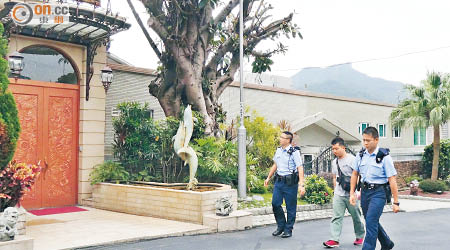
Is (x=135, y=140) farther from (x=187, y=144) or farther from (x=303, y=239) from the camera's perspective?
(x=303, y=239)

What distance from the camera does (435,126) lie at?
19406 millimetres

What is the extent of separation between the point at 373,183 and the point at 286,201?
2175 millimetres

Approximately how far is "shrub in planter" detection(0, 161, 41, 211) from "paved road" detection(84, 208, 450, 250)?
155 cm

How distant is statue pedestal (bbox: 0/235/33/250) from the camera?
255 inches

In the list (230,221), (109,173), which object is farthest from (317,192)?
(109,173)

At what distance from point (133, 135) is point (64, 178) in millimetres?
1950

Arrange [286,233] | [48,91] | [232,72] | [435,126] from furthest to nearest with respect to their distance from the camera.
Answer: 1. [435,126]
2. [232,72]
3. [48,91]
4. [286,233]

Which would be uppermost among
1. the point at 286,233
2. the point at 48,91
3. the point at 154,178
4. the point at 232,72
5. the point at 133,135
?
the point at 232,72

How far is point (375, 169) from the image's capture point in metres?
6.59

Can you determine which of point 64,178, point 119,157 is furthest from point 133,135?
point 64,178

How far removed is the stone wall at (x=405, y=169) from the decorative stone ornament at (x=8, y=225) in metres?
17.4

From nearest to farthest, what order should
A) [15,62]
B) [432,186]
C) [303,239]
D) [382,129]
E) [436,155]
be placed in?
[303,239] → [15,62] → [432,186] → [436,155] → [382,129]

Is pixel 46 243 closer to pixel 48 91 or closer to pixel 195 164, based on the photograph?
pixel 195 164

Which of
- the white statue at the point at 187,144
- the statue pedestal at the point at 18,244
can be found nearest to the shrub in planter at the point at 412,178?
the white statue at the point at 187,144
